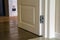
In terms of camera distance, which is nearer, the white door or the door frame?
the door frame

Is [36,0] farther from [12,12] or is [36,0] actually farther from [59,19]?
[12,12]

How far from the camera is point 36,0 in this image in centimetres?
236

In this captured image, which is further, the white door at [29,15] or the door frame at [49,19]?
the white door at [29,15]

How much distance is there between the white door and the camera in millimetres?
2406

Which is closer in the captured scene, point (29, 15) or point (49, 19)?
point (49, 19)

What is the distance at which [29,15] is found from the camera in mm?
2666

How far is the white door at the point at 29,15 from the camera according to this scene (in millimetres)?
2406

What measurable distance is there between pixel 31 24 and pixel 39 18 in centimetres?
33

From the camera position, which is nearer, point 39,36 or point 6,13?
point 39,36

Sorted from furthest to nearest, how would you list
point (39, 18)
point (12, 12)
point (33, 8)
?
point (12, 12)
point (33, 8)
point (39, 18)

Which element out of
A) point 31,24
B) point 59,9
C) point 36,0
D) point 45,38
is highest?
point 36,0

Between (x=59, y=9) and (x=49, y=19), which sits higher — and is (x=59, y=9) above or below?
above

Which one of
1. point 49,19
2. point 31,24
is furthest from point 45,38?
point 31,24

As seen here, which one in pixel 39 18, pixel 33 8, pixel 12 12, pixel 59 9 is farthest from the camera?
pixel 12 12
